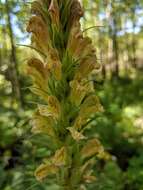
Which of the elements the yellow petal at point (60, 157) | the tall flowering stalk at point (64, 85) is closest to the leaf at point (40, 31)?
the tall flowering stalk at point (64, 85)

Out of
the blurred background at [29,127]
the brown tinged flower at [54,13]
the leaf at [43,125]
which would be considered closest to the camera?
the brown tinged flower at [54,13]

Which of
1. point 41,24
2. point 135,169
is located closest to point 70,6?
point 41,24

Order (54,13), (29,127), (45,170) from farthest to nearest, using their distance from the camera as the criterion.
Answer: (29,127), (45,170), (54,13)

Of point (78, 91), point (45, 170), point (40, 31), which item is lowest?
point (45, 170)

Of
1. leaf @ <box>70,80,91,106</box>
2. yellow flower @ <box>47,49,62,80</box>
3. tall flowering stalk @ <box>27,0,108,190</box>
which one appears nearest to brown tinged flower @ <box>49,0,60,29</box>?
tall flowering stalk @ <box>27,0,108,190</box>

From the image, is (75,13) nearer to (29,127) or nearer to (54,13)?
(54,13)

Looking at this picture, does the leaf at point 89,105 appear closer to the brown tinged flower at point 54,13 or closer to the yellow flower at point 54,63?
the yellow flower at point 54,63

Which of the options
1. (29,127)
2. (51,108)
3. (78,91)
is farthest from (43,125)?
(29,127)

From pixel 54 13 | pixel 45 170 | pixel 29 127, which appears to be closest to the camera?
pixel 54 13

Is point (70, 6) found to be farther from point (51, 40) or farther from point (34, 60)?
point (34, 60)
